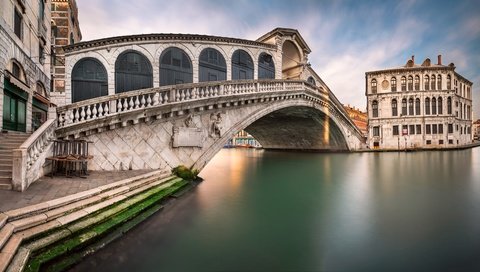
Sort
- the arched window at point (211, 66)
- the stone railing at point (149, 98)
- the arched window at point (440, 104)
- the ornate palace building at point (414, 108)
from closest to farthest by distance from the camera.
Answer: the stone railing at point (149, 98) < the arched window at point (211, 66) < the ornate palace building at point (414, 108) < the arched window at point (440, 104)

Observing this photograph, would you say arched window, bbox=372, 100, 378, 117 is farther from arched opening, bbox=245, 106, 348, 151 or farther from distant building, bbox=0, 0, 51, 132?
distant building, bbox=0, 0, 51, 132

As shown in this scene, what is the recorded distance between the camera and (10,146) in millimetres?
7320

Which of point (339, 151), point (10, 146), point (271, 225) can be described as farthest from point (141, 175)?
point (339, 151)

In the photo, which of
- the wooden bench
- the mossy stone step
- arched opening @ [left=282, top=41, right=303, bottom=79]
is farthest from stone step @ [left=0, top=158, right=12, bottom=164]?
arched opening @ [left=282, top=41, right=303, bottom=79]

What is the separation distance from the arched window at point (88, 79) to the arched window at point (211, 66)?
574cm

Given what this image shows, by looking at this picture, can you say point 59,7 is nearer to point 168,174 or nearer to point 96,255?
point 168,174

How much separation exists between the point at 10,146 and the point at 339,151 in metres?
30.4

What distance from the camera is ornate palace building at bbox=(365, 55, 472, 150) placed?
33375mm

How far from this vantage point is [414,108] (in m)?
34.0

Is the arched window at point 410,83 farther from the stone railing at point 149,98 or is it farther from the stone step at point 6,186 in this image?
the stone step at point 6,186

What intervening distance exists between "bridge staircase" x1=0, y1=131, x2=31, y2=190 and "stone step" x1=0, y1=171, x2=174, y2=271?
205 centimetres

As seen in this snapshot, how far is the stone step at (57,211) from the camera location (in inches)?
137

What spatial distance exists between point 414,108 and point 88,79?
131 feet

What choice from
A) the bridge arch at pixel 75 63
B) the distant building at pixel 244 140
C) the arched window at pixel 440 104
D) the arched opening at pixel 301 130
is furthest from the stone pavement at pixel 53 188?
the distant building at pixel 244 140
